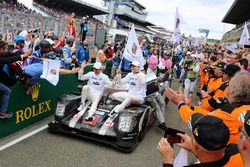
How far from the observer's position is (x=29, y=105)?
6.45 metres

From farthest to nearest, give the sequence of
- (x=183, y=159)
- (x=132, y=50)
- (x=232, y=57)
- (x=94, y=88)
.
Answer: (x=232, y=57)
(x=132, y=50)
(x=94, y=88)
(x=183, y=159)

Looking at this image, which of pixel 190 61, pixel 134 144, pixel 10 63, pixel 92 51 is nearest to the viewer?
pixel 10 63

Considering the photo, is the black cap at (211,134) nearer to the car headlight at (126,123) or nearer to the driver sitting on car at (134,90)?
the car headlight at (126,123)

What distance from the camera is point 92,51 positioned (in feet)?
67.0

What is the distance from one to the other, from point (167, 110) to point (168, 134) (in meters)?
7.07

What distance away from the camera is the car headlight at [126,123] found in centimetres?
571

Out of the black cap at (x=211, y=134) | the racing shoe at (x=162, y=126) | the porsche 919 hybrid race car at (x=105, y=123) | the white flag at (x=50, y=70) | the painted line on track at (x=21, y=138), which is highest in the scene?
the black cap at (x=211, y=134)

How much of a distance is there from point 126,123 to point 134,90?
1.51 meters

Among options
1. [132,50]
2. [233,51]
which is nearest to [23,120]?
[132,50]

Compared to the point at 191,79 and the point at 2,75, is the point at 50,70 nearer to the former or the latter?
the point at 2,75

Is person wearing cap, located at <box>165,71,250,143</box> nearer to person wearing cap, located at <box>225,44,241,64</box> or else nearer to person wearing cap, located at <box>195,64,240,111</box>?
person wearing cap, located at <box>195,64,240,111</box>

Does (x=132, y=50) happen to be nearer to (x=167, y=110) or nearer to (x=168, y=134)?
(x=167, y=110)

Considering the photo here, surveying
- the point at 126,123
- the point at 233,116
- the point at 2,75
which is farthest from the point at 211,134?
the point at 2,75

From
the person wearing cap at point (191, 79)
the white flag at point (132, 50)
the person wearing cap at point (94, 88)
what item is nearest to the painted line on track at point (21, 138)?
the person wearing cap at point (94, 88)
